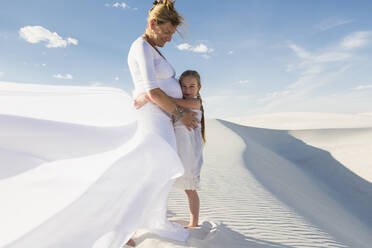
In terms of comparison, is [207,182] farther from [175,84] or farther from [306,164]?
[306,164]

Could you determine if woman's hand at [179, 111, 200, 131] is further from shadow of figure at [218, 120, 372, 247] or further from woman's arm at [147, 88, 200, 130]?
shadow of figure at [218, 120, 372, 247]

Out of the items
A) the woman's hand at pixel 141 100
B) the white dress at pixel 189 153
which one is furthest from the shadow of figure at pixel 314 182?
the woman's hand at pixel 141 100

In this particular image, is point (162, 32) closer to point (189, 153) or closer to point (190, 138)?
point (190, 138)

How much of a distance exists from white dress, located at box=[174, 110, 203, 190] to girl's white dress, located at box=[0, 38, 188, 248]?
29cm

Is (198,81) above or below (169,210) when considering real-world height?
above

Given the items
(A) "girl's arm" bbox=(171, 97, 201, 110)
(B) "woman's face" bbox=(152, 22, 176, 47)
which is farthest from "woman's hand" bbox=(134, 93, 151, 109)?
(B) "woman's face" bbox=(152, 22, 176, 47)

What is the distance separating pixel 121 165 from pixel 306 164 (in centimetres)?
1335

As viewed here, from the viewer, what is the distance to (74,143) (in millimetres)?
1951

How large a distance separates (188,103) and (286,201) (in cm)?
477

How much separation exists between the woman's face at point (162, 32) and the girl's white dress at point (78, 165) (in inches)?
6.8

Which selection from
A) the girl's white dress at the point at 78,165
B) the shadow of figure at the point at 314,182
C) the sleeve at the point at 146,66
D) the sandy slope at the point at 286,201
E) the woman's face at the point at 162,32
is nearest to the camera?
the girl's white dress at the point at 78,165

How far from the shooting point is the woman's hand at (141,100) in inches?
102

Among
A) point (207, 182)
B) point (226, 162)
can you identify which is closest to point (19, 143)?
point (207, 182)

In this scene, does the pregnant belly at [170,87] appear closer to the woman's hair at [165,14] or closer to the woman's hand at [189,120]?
the woman's hand at [189,120]
